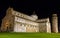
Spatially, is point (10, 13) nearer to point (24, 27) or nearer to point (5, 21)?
point (5, 21)

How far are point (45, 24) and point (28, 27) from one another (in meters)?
9.96

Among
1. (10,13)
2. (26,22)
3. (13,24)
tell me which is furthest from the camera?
(26,22)

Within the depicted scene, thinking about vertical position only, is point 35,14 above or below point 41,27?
above

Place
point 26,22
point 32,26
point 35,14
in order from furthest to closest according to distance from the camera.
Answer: point 35,14 → point 32,26 → point 26,22

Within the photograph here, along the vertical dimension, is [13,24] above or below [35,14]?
below

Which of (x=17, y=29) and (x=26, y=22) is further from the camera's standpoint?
(x=26, y=22)

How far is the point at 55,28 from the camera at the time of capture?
187 feet

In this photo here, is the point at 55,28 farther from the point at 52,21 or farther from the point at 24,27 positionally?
the point at 24,27

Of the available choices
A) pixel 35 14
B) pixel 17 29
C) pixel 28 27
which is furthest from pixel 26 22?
pixel 35 14

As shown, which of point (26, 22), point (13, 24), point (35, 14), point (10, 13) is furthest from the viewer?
point (35, 14)

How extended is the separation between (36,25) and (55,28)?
9.71 m

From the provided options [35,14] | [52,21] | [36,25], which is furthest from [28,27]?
[35,14]

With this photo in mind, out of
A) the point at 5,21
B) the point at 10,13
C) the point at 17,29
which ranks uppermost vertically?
the point at 10,13

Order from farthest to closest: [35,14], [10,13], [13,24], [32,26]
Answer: [35,14], [32,26], [10,13], [13,24]
